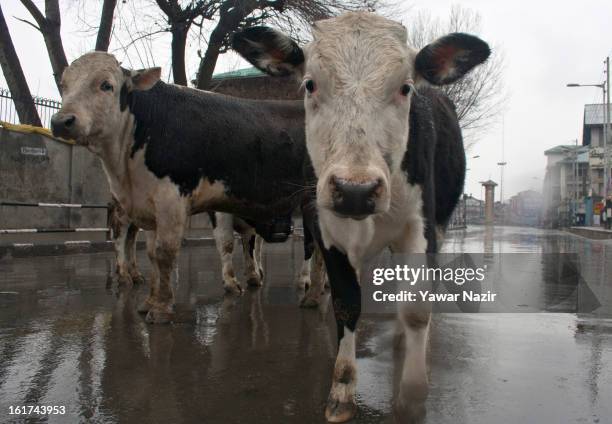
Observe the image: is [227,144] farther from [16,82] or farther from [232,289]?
[16,82]

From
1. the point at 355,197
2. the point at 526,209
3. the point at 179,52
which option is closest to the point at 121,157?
the point at 355,197

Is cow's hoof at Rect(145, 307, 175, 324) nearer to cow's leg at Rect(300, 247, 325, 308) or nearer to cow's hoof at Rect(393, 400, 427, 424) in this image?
cow's leg at Rect(300, 247, 325, 308)

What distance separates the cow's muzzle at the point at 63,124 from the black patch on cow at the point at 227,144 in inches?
25.7

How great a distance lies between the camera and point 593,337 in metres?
4.63

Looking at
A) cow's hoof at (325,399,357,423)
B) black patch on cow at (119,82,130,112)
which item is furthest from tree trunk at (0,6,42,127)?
cow's hoof at (325,399,357,423)

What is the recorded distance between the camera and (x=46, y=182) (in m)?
13.9

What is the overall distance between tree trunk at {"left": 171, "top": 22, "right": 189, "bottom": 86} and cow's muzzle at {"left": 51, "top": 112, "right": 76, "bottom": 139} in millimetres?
12182

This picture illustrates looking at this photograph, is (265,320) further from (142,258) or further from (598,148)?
(598,148)

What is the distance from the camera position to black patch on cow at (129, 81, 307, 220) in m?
5.53

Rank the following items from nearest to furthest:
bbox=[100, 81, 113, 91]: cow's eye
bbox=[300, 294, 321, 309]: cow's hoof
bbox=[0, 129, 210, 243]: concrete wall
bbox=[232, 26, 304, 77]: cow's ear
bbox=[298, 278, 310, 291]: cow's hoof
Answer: bbox=[232, 26, 304, 77]: cow's ear
bbox=[100, 81, 113, 91]: cow's eye
bbox=[300, 294, 321, 309]: cow's hoof
bbox=[298, 278, 310, 291]: cow's hoof
bbox=[0, 129, 210, 243]: concrete wall

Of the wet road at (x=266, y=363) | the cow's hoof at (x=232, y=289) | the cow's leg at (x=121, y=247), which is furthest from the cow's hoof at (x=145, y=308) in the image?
the cow's leg at (x=121, y=247)

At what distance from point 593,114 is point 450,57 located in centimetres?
7139

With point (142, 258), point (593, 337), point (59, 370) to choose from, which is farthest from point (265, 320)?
point (142, 258)

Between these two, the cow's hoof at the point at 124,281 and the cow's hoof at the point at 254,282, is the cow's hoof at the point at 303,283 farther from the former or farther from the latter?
the cow's hoof at the point at 124,281
